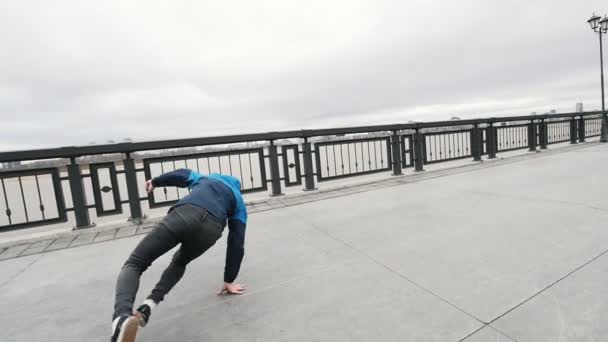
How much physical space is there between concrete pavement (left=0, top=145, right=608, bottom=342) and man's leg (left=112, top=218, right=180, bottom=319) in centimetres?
42

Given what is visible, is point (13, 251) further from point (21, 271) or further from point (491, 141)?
point (491, 141)

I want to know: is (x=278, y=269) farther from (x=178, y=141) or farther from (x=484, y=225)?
(x=178, y=141)

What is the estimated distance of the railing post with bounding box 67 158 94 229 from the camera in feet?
14.6

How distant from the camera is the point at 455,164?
28.5 feet

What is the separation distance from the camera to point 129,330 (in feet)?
4.76

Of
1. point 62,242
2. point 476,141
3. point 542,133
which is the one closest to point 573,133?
point 542,133

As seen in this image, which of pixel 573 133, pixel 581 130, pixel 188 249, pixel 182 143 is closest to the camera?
pixel 188 249

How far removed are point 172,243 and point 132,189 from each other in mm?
3665

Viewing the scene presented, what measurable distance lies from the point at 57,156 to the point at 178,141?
1721mm

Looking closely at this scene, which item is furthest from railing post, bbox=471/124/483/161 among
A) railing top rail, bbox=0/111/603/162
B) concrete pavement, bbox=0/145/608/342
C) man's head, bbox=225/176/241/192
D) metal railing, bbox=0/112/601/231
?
man's head, bbox=225/176/241/192

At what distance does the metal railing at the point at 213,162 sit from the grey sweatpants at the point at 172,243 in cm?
348

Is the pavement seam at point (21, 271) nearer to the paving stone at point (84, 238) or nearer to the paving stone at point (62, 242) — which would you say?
the paving stone at point (62, 242)

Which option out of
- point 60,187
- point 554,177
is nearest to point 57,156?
point 60,187

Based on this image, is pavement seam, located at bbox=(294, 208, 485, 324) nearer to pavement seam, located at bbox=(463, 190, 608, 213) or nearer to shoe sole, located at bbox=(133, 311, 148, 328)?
shoe sole, located at bbox=(133, 311, 148, 328)
